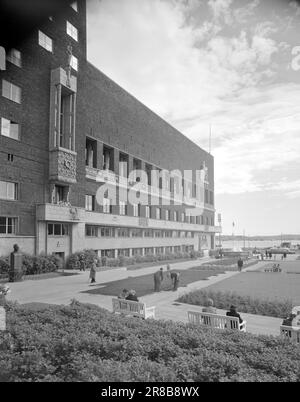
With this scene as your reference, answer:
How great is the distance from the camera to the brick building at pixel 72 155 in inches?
1204

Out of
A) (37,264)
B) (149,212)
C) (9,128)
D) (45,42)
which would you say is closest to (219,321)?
(37,264)

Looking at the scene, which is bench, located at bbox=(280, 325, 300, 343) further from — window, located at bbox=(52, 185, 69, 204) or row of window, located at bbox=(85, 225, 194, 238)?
row of window, located at bbox=(85, 225, 194, 238)

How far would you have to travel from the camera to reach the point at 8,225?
2973 centimetres

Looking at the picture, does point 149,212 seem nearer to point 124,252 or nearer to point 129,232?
point 129,232

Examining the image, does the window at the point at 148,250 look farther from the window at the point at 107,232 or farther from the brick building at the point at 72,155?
the window at the point at 107,232

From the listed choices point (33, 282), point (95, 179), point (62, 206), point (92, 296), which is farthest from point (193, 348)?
point (95, 179)

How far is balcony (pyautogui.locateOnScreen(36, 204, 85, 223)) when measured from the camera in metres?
32.0

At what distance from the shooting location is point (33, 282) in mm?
25719

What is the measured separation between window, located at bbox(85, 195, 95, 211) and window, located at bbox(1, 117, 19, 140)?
12303 mm

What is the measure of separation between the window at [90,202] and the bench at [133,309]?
1114 inches

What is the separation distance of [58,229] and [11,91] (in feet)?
42.2

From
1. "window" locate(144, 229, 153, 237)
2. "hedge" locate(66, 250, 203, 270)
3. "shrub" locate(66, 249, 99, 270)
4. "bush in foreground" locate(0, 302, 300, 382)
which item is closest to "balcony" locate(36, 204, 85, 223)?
"shrub" locate(66, 249, 99, 270)

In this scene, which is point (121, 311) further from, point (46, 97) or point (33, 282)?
point (46, 97)

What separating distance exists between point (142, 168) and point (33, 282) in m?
31.5
